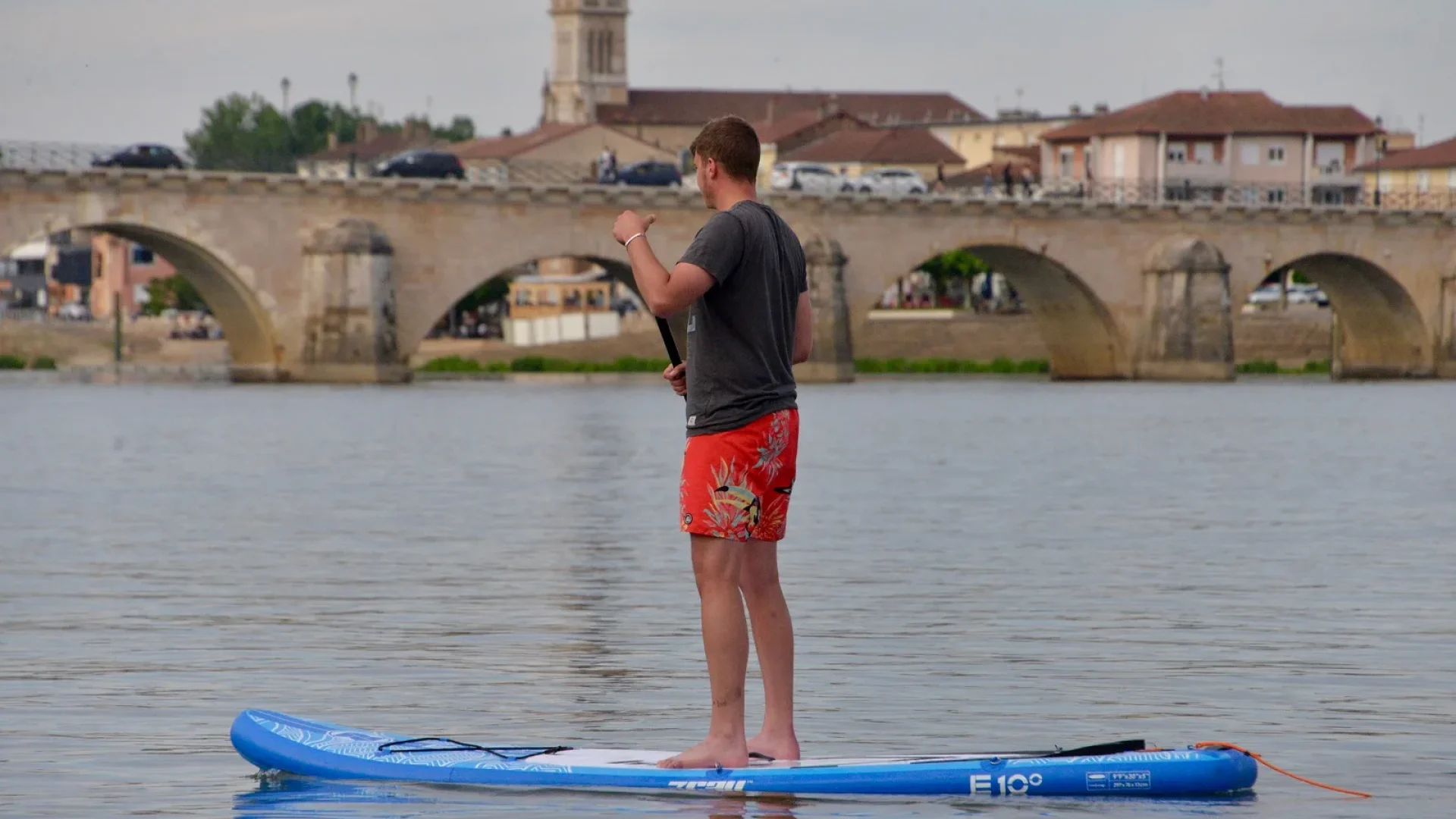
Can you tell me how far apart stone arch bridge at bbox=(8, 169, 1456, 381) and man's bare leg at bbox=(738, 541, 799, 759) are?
5529cm

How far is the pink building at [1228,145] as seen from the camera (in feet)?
320

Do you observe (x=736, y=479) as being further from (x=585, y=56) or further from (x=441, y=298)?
(x=585, y=56)

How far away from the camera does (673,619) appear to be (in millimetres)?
12570

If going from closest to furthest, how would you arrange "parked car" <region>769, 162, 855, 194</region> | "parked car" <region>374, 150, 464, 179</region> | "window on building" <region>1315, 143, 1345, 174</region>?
"parked car" <region>374, 150, 464, 179</region>, "parked car" <region>769, 162, 855, 194</region>, "window on building" <region>1315, 143, 1345, 174</region>

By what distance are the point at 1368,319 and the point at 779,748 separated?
2933 inches

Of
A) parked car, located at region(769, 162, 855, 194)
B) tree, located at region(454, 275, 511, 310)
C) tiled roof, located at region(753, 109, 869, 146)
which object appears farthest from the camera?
tiled roof, located at region(753, 109, 869, 146)

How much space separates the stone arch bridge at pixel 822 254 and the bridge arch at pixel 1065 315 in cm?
8

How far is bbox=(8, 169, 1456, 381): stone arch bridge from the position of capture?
209 feet

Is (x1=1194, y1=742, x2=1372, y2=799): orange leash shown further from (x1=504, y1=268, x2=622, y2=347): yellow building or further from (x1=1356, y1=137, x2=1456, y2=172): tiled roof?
(x1=1356, y1=137, x2=1456, y2=172): tiled roof

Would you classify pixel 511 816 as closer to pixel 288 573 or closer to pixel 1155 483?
pixel 288 573

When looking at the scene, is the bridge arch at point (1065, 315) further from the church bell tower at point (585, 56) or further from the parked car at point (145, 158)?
the church bell tower at point (585, 56)

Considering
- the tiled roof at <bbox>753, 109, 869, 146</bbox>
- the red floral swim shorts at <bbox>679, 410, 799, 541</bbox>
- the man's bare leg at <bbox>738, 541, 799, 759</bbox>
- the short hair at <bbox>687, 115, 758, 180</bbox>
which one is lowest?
the man's bare leg at <bbox>738, 541, 799, 759</bbox>

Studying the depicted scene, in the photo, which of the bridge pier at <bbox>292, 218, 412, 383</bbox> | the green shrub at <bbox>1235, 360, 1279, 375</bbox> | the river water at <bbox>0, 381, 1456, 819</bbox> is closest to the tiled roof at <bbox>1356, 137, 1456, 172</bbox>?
the green shrub at <bbox>1235, 360, 1279, 375</bbox>

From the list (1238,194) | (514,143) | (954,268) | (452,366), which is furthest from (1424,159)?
(452,366)
